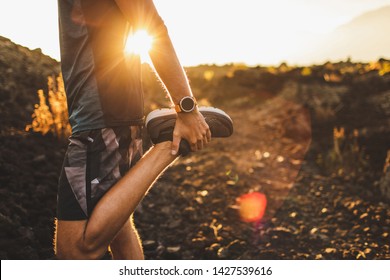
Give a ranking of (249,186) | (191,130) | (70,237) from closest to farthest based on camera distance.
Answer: (70,237), (191,130), (249,186)

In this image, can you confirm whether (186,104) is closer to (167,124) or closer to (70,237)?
(167,124)

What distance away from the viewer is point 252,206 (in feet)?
13.8

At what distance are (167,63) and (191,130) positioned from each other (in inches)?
13.8

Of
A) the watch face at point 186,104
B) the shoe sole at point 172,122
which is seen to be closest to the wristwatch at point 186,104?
the watch face at point 186,104

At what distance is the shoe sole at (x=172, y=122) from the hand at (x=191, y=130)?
2.7 inches

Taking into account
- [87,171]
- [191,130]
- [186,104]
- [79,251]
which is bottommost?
[79,251]

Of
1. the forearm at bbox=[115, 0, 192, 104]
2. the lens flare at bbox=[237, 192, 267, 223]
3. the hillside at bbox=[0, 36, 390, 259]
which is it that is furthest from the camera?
the lens flare at bbox=[237, 192, 267, 223]

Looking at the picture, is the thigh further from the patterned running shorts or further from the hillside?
the hillside

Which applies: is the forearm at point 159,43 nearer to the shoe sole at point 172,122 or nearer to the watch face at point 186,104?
the watch face at point 186,104

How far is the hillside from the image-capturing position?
129 inches

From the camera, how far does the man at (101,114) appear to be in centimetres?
170

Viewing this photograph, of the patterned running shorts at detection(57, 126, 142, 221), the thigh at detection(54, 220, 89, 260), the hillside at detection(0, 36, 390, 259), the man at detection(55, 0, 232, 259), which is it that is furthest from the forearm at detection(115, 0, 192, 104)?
the hillside at detection(0, 36, 390, 259)

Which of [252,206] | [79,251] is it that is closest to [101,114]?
[79,251]

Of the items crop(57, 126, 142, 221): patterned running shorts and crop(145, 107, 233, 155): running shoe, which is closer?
crop(57, 126, 142, 221): patterned running shorts
